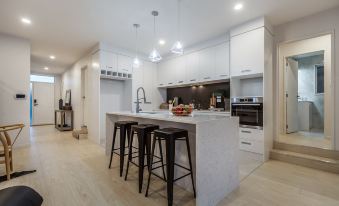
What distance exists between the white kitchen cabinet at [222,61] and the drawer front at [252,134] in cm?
126

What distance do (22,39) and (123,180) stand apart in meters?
4.29

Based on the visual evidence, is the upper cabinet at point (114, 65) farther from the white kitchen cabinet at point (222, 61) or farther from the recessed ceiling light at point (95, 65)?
the white kitchen cabinet at point (222, 61)

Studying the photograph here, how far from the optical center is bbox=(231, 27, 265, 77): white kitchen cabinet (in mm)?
3023

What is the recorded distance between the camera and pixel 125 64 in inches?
189

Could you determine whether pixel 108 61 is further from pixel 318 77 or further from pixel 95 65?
pixel 318 77

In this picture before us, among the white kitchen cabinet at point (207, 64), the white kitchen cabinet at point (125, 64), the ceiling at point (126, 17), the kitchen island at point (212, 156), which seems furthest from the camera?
the white kitchen cabinet at point (125, 64)

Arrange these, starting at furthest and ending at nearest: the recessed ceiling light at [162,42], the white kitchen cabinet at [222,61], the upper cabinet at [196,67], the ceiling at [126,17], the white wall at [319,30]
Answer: the recessed ceiling light at [162,42] < the upper cabinet at [196,67] < the white kitchen cabinet at [222,61] < the white wall at [319,30] < the ceiling at [126,17]

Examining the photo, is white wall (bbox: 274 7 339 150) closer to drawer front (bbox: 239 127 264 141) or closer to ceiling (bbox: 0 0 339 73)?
ceiling (bbox: 0 0 339 73)

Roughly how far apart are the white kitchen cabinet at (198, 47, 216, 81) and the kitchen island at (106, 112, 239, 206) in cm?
223

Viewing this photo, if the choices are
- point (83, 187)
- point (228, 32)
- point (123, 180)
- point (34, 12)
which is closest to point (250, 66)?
point (228, 32)

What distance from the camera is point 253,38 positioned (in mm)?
3111

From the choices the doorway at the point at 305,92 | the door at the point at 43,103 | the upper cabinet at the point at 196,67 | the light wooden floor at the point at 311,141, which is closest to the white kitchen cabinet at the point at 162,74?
the upper cabinet at the point at 196,67

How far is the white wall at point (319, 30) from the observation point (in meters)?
2.77

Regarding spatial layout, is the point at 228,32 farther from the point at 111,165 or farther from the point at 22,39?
the point at 22,39
